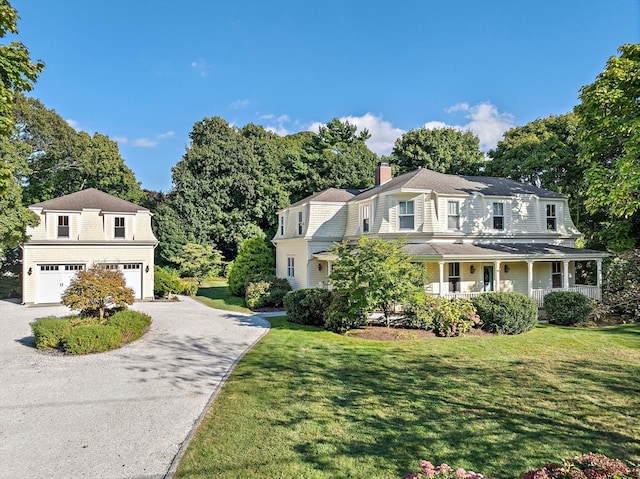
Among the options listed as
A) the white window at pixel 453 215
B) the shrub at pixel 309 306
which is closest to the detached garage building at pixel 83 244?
the shrub at pixel 309 306

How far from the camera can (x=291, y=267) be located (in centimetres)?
2531

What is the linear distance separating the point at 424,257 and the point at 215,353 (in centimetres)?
972

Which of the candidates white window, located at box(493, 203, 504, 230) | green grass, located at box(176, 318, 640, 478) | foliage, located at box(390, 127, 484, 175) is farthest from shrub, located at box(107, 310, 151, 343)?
foliage, located at box(390, 127, 484, 175)

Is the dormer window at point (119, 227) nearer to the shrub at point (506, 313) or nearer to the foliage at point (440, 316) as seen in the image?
the foliage at point (440, 316)

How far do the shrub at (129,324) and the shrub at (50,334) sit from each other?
1.25 m

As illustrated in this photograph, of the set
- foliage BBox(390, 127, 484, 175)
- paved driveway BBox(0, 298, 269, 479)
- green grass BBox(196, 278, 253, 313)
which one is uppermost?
foliage BBox(390, 127, 484, 175)

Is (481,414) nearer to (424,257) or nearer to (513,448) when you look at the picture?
(513,448)

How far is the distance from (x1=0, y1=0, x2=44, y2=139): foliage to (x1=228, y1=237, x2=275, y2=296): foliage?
17.8 metres

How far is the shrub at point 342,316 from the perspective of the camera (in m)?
14.3

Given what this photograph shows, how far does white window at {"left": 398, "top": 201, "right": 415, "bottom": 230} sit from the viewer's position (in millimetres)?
20062

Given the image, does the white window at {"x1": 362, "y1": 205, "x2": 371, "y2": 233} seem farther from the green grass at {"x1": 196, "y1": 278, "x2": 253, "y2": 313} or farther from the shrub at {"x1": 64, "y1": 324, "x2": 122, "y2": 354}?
the shrub at {"x1": 64, "y1": 324, "x2": 122, "y2": 354}

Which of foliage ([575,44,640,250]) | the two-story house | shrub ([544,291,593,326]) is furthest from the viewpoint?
the two-story house

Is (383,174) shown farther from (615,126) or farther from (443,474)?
(443,474)

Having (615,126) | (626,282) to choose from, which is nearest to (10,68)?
(626,282)
